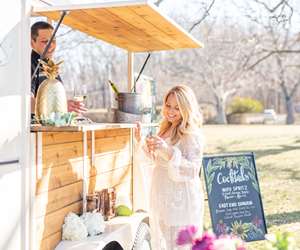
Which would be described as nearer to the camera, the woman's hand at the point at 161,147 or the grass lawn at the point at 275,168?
the woman's hand at the point at 161,147

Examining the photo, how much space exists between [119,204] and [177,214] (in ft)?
1.35

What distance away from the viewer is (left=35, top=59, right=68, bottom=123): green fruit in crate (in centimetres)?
212

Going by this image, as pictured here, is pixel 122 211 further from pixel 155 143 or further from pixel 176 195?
pixel 155 143

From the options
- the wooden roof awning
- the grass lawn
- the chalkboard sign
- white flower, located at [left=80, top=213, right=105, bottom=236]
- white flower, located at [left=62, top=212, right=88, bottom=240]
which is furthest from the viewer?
the grass lawn

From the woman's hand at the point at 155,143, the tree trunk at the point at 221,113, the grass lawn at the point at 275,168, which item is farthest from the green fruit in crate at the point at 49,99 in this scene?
the tree trunk at the point at 221,113

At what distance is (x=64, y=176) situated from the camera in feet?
7.63

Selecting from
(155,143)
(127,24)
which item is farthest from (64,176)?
(127,24)

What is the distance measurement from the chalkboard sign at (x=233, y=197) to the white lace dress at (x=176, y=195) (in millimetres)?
1655

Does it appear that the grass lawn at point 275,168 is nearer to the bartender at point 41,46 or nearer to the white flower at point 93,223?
the white flower at point 93,223

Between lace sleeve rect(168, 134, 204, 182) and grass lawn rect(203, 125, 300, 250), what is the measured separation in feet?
2.29

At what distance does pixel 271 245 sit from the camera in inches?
44.6

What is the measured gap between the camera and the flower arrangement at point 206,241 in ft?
3.71

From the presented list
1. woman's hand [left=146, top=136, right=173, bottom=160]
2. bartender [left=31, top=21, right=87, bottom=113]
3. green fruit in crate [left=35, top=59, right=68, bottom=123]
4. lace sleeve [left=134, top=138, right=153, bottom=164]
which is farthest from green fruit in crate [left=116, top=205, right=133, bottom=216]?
green fruit in crate [left=35, top=59, right=68, bottom=123]

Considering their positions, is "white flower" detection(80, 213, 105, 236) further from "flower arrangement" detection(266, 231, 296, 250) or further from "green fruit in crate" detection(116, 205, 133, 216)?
"flower arrangement" detection(266, 231, 296, 250)
